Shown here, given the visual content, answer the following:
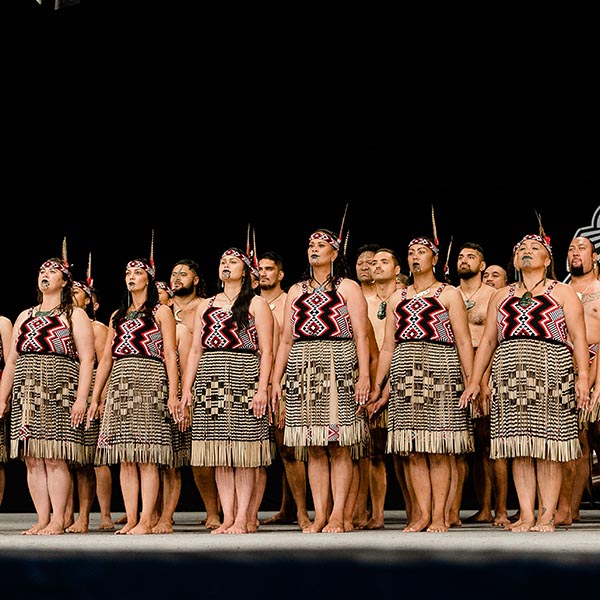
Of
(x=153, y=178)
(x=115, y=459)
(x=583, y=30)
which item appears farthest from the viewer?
(x=153, y=178)

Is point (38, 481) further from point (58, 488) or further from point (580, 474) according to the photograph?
point (580, 474)

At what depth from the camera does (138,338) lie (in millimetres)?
5234

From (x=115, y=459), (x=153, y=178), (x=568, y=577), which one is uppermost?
(x=153, y=178)

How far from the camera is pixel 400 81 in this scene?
716cm

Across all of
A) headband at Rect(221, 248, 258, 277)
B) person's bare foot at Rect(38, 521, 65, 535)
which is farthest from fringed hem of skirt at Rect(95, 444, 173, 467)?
headband at Rect(221, 248, 258, 277)

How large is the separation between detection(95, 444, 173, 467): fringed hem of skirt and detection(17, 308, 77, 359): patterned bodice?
0.52 m

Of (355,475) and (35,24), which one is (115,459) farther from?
(35,24)

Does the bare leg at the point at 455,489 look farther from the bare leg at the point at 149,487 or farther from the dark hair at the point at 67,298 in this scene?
the dark hair at the point at 67,298

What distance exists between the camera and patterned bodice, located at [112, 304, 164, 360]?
17.2ft

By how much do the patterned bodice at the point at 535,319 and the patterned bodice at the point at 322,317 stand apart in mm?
686

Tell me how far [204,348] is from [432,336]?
3.29 feet

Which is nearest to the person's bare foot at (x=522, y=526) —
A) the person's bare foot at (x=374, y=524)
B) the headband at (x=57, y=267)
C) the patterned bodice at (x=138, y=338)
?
the person's bare foot at (x=374, y=524)

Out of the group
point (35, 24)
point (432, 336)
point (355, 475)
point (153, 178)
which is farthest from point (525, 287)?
point (35, 24)

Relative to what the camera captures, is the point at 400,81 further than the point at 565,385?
Yes
